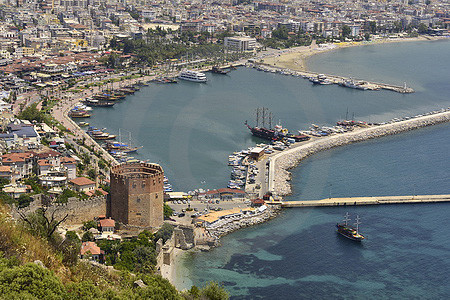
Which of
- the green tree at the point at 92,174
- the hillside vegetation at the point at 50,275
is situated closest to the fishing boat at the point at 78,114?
the green tree at the point at 92,174

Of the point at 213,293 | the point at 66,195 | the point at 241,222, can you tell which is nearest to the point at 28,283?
the point at 213,293

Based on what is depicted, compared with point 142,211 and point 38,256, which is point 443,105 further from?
point 38,256

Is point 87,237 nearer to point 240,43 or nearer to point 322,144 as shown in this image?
point 322,144

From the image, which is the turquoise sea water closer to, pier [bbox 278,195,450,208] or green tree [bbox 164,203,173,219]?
pier [bbox 278,195,450,208]

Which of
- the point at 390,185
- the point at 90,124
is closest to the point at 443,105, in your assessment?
the point at 390,185

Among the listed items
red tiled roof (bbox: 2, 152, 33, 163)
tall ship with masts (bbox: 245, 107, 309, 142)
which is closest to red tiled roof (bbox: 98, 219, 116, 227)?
red tiled roof (bbox: 2, 152, 33, 163)
